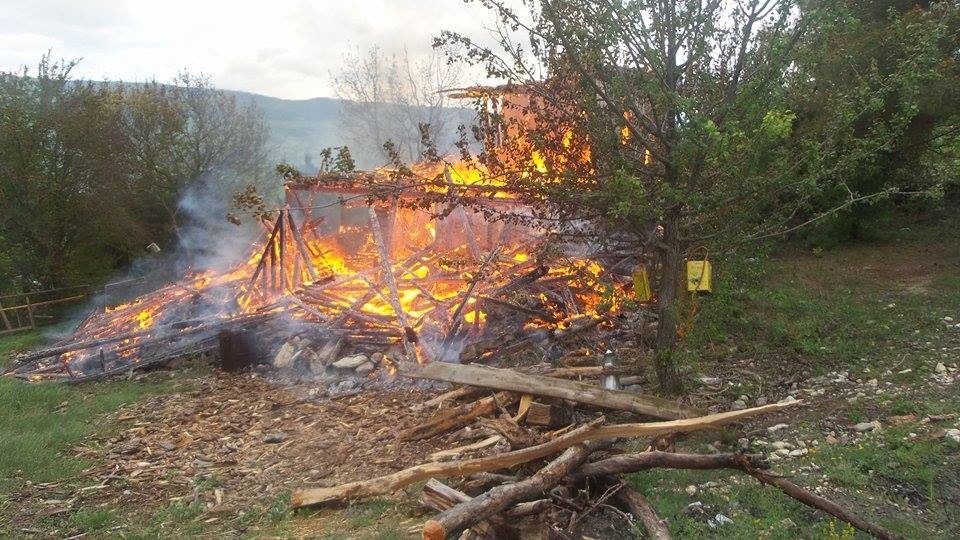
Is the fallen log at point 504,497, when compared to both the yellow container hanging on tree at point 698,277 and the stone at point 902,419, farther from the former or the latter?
the yellow container hanging on tree at point 698,277

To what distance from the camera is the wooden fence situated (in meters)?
16.5

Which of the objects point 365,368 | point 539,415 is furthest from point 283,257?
point 539,415

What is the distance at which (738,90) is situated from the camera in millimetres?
5488

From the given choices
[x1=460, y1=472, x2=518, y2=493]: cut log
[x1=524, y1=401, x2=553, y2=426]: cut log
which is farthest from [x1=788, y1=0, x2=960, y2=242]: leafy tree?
[x1=460, y1=472, x2=518, y2=493]: cut log

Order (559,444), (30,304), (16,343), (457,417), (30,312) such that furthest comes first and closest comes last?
(30,304)
(30,312)
(16,343)
(457,417)
(559,444)

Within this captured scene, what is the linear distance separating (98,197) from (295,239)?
936cm

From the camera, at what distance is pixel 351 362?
32.7 ft

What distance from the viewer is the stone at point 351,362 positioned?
32.5 ft

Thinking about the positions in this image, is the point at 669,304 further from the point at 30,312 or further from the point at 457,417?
the point at 30,312

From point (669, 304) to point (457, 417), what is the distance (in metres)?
2.70

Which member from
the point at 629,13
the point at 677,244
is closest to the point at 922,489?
the point at 677,244

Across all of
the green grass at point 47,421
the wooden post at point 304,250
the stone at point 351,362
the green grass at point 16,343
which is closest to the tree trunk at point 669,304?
the stone at point 351,362

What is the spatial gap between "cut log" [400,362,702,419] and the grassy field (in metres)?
0.47

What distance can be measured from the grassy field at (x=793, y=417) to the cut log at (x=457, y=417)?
4.65 ft
